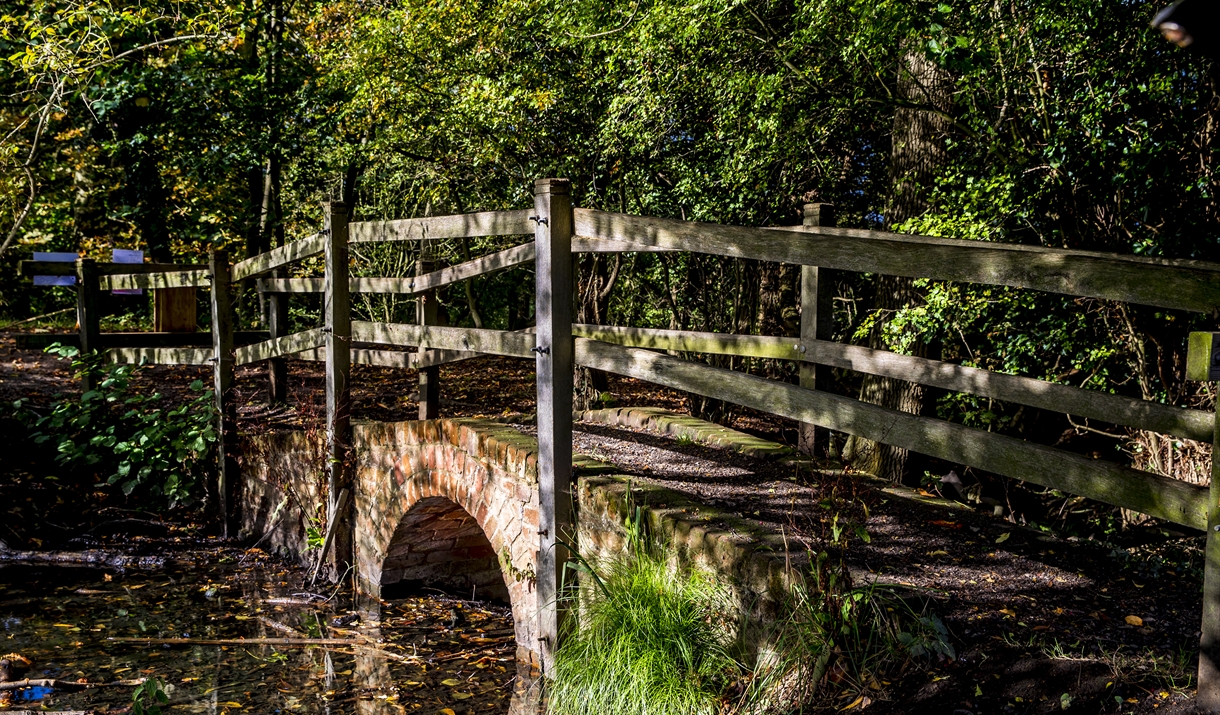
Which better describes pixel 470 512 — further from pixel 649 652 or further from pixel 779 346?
pixel 779 346

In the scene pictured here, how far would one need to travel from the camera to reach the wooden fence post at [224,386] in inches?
325

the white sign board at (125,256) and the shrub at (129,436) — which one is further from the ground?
the white sign board at (125,256)

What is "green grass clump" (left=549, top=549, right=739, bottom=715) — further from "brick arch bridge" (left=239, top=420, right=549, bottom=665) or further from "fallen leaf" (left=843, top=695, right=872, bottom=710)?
"brick arch bridge" (left=239, top=420, right=549, bottom=665)

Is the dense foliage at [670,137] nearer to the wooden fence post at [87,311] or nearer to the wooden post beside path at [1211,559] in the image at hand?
the wooden fence post at [87,311]

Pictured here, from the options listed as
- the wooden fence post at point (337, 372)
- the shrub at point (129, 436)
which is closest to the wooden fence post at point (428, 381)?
the wooden fence post at point (337, 372)

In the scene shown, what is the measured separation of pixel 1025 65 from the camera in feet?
19.6

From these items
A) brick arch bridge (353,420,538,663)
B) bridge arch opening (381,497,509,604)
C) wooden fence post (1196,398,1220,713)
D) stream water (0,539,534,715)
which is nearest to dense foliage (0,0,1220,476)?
brick arch bridge (353,420,538,663)

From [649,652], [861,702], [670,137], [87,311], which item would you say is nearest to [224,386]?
[87,311]

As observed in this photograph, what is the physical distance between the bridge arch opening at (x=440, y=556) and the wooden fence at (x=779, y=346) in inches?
22.1

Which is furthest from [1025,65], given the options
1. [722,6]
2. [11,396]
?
[11,396]

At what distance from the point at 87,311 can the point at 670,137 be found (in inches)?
224

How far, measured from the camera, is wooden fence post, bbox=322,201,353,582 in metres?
6.71

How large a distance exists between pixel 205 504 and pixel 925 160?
6618 mm

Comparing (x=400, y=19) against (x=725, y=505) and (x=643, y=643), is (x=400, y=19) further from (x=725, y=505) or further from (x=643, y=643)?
(x=643, y=643)
